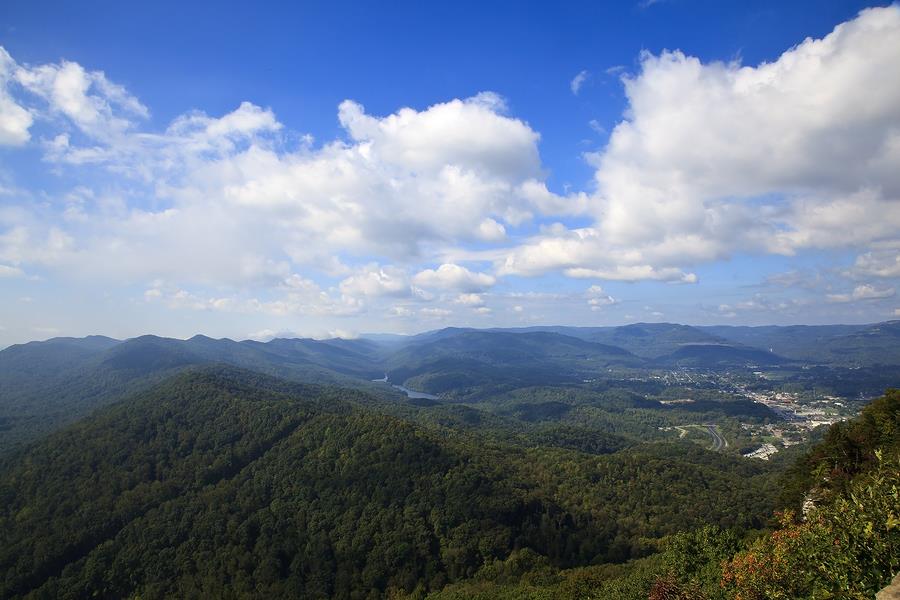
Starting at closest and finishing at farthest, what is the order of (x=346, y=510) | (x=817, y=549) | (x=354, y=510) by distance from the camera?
(x=817, y=549)
(x=354, y=510)
(x=346, y=510)

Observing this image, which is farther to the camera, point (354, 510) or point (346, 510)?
point (346, 510)

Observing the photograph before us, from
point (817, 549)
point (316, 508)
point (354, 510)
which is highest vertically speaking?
point (817, 549)

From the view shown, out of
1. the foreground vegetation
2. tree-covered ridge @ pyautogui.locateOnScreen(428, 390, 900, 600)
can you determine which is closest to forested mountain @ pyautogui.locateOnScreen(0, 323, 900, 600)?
the foreground vegetation

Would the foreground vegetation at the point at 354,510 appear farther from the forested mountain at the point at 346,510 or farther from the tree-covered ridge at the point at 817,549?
the tree-covered ridge at the point at 817,549

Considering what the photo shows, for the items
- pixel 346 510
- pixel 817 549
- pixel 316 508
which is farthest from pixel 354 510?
pixel 817 549

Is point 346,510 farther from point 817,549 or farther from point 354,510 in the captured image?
point 817,549

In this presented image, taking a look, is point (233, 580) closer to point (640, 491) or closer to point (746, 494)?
point (640, 491)

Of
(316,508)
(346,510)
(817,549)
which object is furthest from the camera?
(316,508)

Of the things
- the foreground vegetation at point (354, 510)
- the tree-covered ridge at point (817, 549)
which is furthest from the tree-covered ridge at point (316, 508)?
the tree-covered ridge at point (817, 549)

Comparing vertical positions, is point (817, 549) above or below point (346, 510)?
above

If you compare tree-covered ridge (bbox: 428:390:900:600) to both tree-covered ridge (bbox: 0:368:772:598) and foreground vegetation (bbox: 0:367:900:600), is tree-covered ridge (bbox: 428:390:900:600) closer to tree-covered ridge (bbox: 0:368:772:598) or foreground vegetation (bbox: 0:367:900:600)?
foreground vegetation (bbox: 0:367:900:600)
